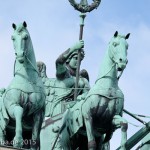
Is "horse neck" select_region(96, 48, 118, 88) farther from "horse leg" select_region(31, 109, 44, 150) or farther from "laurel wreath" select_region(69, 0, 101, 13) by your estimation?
"laurel wreath" select_region(69, 0, 101, 13)

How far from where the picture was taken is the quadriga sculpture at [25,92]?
19266 millimetres

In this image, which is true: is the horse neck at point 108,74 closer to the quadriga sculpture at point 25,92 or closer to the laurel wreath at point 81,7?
the quadriga sculpture at point 25,92

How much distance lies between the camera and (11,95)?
1948 cm

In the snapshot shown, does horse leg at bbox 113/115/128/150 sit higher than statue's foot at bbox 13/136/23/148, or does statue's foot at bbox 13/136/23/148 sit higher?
horse leg at bbox 113/115/128/150

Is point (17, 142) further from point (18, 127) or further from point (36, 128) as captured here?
point (36, 128)

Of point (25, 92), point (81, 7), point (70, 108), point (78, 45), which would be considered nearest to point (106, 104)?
point (70, 108)

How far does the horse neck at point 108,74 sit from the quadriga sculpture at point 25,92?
3.32 feet

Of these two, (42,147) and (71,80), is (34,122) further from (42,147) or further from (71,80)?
(71,80)

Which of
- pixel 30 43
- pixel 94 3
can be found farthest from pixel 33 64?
pixel 94 3

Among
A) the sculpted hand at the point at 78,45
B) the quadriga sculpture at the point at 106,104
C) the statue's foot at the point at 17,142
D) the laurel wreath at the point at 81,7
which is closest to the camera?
the statue's foot at the point at 17,142

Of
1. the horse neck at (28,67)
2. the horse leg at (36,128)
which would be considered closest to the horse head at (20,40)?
the horse neck at (28,67)

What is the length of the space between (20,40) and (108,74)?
159cm

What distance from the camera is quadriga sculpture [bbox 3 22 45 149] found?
19266 millimetres

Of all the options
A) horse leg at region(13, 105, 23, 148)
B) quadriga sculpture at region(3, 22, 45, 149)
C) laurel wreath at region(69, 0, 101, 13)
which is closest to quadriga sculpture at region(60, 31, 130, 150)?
quadriga sculpture at region(3, 22, 45, 149)
